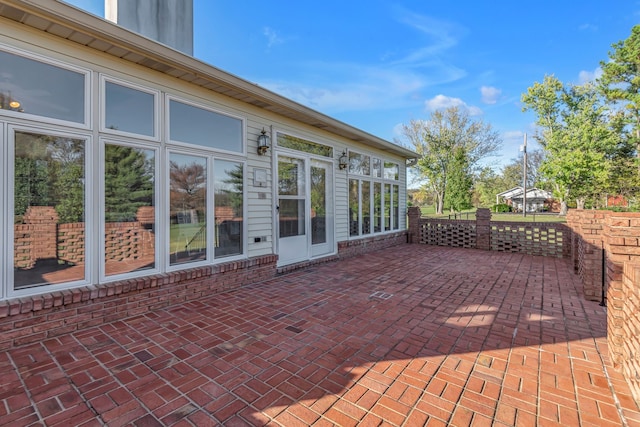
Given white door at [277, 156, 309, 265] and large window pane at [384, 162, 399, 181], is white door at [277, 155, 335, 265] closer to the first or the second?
white door at [277, 156, 309, 265]

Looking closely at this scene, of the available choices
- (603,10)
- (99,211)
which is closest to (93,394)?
(99,211)

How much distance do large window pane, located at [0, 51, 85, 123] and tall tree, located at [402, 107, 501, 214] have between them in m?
20.9

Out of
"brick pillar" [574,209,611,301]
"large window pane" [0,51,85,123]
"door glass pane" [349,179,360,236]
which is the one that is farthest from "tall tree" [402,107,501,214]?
"large window pane" [0,51,85,123]

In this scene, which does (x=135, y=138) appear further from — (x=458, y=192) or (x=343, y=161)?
(x=458, y=192)

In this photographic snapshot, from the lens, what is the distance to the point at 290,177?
5.70m

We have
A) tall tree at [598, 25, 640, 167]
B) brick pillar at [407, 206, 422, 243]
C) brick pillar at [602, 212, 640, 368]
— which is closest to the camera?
brick pillar at [602, 212, 640, 368]

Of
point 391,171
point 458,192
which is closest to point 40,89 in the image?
point 391,171

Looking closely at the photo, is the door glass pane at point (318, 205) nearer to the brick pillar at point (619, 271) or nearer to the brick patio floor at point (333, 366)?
the brick patio floor at point (333, 366)

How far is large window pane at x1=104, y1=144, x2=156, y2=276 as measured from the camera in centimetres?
334

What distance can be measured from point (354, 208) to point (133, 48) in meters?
5.40

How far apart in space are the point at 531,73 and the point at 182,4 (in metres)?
23.5

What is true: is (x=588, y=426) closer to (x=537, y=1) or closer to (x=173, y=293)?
(x=173, y=293)

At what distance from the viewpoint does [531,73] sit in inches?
816

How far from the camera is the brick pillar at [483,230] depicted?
8250 millimetres
